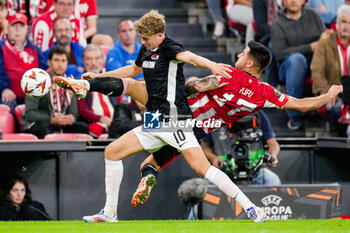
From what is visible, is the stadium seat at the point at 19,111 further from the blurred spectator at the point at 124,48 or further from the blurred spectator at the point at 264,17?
the blurred spectator at the point at 264,17

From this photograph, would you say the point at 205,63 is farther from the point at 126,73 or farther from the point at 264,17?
the point at 264,17

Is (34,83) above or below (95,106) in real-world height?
above

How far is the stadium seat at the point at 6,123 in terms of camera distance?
934 centimetres

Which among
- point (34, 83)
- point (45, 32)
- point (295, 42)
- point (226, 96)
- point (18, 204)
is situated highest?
point (45, 32)

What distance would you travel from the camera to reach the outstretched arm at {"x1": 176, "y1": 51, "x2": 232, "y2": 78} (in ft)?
21.6

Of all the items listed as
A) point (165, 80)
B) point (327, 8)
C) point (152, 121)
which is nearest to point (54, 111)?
point (152, 121)

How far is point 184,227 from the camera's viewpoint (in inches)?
265

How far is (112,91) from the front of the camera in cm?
718

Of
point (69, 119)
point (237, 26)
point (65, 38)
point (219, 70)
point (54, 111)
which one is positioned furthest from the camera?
point (237, 26)

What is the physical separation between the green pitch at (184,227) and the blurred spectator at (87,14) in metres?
4.35

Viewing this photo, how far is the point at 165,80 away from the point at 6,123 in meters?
3.03

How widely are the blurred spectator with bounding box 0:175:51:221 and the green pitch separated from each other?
58.0 inches

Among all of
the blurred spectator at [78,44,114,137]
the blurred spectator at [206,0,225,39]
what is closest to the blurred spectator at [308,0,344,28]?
the blurred spectator at [206,0,225,39]

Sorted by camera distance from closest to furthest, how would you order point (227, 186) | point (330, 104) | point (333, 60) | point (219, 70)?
point (219, 70) → point (227, 186) → point (330, 104) → point (333, 60)
